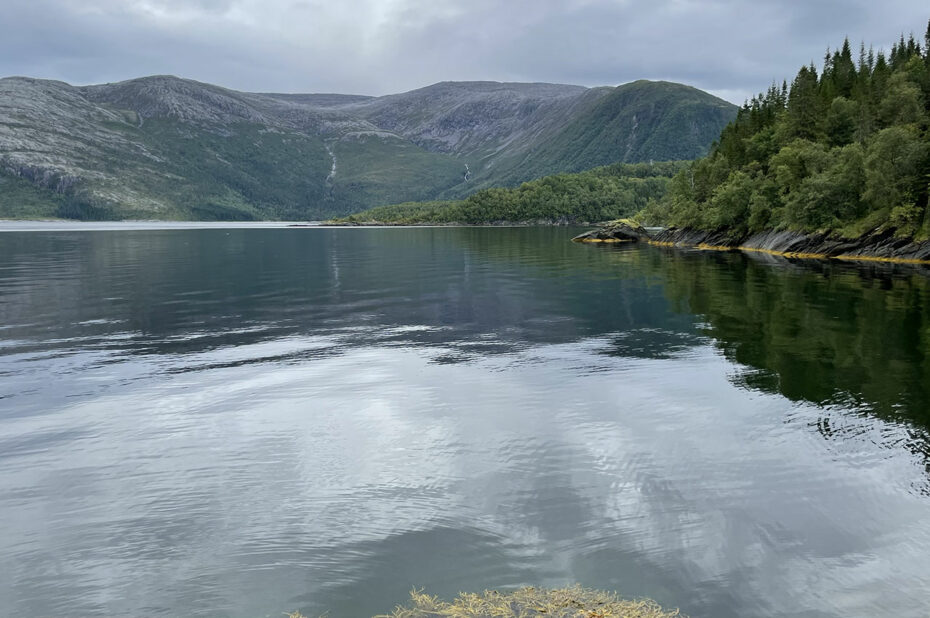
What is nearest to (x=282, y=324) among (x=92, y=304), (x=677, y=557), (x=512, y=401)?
(x=92, y=304)

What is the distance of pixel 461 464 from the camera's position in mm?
16672

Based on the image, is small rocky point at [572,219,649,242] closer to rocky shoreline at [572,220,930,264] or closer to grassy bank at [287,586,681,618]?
rocky shoreline at [572,220,930,264]

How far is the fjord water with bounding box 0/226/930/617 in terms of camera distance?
11117 millimetres

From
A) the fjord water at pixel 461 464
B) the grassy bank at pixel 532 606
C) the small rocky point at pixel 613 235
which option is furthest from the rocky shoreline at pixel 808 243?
the grassy bank at pixel 532 606

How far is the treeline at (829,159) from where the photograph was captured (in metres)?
89.7

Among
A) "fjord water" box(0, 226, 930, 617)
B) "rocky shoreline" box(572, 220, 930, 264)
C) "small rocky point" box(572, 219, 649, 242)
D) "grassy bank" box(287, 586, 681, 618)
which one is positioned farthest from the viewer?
"small rocky point" box(572, 219, 649, 242)

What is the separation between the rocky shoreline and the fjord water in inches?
2234

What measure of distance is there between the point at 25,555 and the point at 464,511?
29.4 ft

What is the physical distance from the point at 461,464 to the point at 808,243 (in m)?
106

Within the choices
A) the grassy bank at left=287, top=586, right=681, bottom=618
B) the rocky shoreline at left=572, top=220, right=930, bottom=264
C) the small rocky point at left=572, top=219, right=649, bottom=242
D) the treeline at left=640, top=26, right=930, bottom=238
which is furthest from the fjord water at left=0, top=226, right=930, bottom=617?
the small rocky point at left=572, top=219, right=649, bottom=242

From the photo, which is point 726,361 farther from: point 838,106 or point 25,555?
point 838,106

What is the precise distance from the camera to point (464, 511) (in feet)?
45.4

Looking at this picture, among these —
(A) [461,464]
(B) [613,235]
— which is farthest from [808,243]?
(A) [461,464]

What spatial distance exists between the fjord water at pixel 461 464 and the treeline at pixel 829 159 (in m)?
64.4
